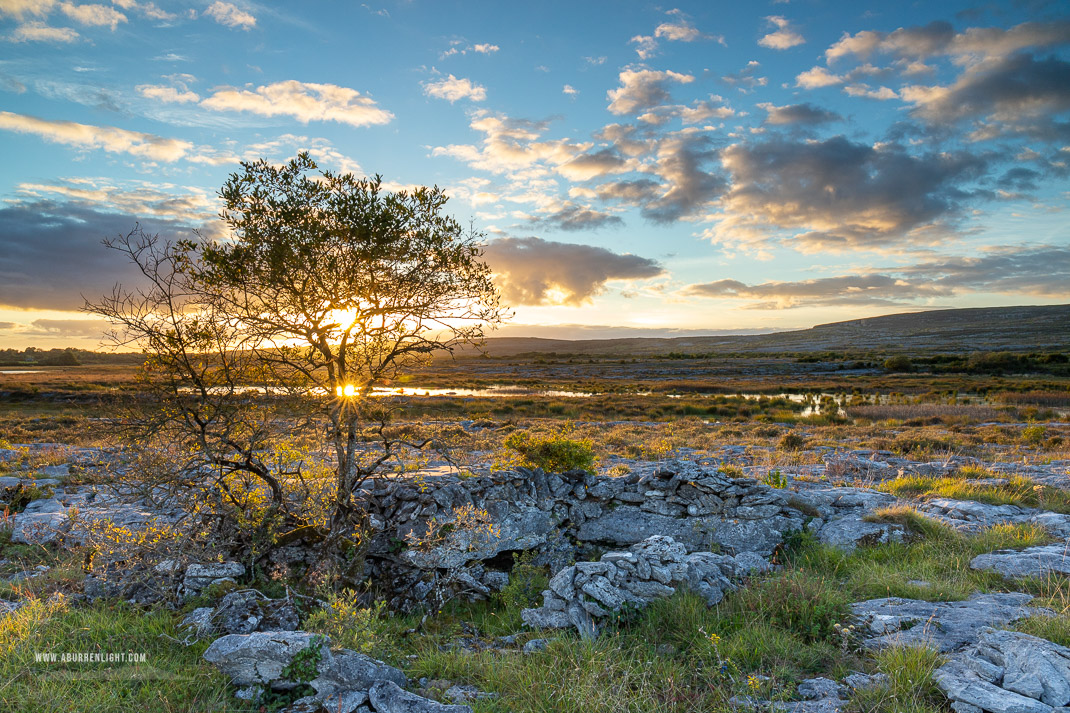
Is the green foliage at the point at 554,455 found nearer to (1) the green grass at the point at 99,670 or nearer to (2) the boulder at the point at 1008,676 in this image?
(1) the green grass at the point at 99,670

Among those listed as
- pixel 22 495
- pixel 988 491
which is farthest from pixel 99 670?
pixel 988 491

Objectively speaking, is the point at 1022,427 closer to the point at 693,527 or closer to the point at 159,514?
the point at 693,527

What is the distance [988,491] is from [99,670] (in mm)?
16053

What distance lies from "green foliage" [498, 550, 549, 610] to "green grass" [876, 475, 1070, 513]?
8.84m

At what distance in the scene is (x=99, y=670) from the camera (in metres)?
5.14

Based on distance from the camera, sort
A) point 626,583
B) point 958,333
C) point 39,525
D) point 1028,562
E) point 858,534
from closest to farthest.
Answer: point 626,583 < point 1028,562 < point 858,534 < point 39,525 < point 958,333

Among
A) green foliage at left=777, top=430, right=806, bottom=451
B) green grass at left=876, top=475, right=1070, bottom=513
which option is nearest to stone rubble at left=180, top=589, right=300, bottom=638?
green grass at left=876, top=475, right=1070, bottom=513

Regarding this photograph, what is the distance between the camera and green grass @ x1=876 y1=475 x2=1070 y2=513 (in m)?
10.8

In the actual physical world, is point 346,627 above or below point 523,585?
above

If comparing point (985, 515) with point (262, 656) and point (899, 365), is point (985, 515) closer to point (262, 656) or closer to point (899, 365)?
point (262, 656)

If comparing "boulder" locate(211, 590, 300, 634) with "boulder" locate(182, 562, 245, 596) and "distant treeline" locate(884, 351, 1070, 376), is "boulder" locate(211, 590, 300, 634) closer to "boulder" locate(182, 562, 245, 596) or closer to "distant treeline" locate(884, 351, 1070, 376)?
"boulder" locate(182, 562, 245, 596)

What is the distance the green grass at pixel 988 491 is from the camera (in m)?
10.8

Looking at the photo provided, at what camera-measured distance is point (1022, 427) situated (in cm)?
2416

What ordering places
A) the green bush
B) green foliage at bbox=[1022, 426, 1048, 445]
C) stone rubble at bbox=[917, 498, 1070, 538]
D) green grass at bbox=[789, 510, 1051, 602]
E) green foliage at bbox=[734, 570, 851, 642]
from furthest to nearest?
green foliage at bbox=[1022, 426, 1048, 445] < stone rubble at bbox=[917, 498, 1070, 538] < green grass at bbox=[789, 510, 1051, 602] < green foliage at bbox=[734, 570, 851, 642] < the green bush
